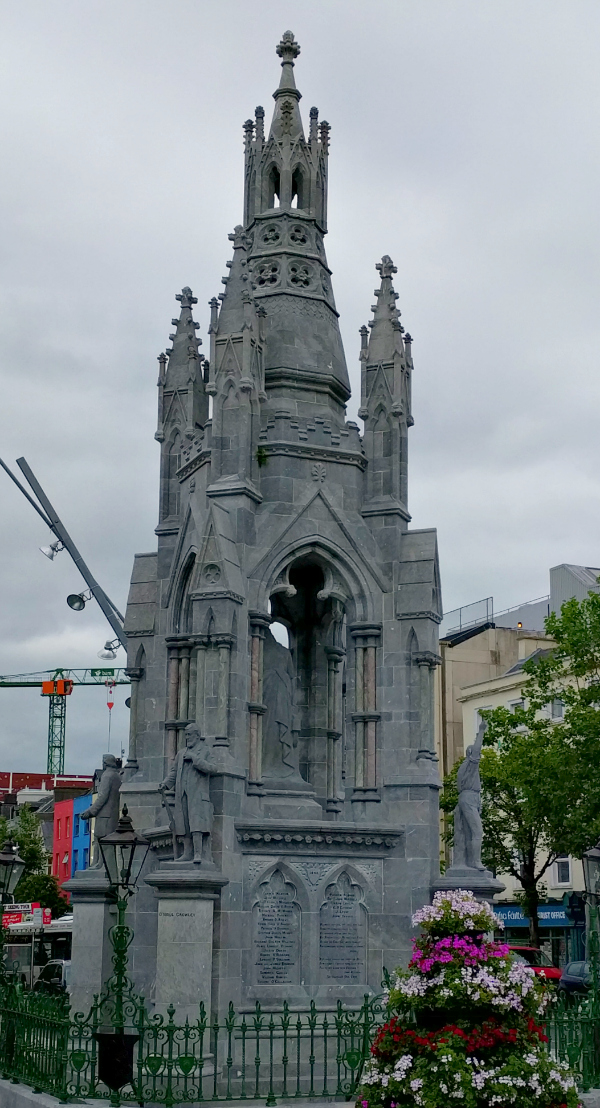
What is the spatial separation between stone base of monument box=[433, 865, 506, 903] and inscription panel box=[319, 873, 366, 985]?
4.07ft

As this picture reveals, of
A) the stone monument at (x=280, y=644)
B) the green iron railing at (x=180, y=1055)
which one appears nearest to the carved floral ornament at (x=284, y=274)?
the stone monument at (x=280, y=644)

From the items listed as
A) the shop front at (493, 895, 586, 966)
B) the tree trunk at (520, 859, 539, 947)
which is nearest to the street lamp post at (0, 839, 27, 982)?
the tree trunk at (520, 859, 539, 947)

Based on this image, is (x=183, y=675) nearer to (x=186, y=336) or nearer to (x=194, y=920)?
(x=194, y=920)

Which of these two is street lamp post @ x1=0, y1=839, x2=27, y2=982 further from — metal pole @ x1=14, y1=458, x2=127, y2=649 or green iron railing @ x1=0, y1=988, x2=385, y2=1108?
metal pole @ x1=14, y1=458, x2=127, y2=649

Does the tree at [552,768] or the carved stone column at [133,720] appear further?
the tree at [552,768]

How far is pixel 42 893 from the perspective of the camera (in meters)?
67.1

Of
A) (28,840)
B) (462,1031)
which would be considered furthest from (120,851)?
(28,840)

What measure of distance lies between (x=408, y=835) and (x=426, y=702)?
2.01 meters

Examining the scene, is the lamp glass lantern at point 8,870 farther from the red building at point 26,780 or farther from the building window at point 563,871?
the red building at point 26,780

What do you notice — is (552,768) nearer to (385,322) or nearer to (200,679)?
(385,322)

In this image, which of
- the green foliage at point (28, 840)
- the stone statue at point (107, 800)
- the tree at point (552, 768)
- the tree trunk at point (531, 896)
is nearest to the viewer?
the stone statue at point (107, 800)

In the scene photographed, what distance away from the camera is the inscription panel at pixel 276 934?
1795 cm

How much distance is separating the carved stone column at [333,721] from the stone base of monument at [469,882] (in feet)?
9.11

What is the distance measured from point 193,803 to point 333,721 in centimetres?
462
